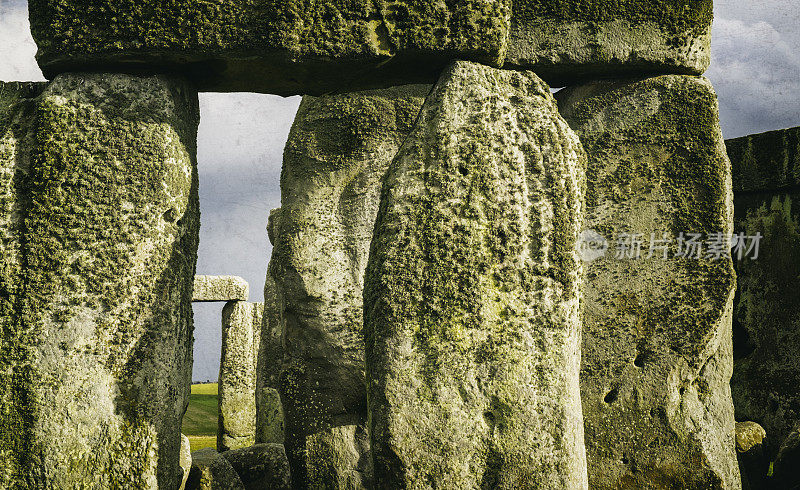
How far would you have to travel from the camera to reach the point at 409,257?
9.85 ft

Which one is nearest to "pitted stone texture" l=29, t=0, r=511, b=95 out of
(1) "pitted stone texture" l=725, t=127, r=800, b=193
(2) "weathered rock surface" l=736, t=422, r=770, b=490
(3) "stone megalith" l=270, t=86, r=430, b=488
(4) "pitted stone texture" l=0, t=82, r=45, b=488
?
(4) "pitted stone texture" l=0, t=82, r=45, b=488

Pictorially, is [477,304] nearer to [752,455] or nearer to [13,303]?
[13,303]

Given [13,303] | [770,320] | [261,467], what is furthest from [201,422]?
[13,303]

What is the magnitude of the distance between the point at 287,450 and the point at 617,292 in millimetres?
2148

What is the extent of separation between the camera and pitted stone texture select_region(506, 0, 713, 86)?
4.66 metres

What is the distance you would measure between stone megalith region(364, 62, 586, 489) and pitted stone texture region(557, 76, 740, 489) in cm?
177

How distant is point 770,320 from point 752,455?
1533mm

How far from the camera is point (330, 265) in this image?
16.6ft

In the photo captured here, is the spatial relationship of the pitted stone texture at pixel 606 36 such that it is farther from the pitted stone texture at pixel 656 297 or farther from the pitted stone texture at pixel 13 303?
the pitted stone texture at pixel 13 303

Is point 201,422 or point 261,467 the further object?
point 201,422

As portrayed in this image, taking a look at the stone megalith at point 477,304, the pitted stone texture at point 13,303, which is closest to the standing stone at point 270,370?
the pitted stone texture at point 13,303

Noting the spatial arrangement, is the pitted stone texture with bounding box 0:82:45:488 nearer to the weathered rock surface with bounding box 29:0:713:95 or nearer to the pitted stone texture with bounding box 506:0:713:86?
the weathered rock surface with bounding box 29:0:713:95

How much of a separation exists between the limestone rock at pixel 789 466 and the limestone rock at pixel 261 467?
2.83 meters

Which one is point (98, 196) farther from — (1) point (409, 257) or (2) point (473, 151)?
(2) point (473, 151)
